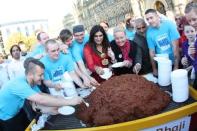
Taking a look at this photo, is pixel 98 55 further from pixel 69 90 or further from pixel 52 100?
pixel 52 100

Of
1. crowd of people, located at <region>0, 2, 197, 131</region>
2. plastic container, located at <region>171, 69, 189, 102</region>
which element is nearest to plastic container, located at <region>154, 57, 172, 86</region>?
crowd of people, located at <region>0, 2, 197, 131</region>

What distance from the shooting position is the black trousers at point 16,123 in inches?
169

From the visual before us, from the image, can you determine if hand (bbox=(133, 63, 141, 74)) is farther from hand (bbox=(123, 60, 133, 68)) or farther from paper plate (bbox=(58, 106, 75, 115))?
paper plate (bbox=(58, 106, 75, 115))

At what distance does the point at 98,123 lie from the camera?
10.1ft

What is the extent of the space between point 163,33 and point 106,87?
6.31 ft

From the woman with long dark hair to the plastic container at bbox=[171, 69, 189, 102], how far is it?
1.74 m

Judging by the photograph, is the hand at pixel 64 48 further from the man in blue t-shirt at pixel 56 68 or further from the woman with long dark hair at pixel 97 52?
the woman with long dark hair at pixel 97 52

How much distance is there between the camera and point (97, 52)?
4.84 metres

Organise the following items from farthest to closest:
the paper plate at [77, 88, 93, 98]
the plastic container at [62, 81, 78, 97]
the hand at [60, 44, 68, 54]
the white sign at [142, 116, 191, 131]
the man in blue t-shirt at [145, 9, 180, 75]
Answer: the hand at [60, 44, 68, 54], the man in blue t-shirt at [145, 9, 180, 75], the paper plate at [77, 88, 93, 98], the plastic container at [62, 81, 78, 97], the white sign at [142, 116, 191, 131]

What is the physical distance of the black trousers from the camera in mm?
4301

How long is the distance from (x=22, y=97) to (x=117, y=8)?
3919cm

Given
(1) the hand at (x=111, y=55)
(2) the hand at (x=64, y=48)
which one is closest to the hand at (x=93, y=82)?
(1) the hand at (x=111, y=55)

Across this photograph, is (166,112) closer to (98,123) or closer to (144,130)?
(144,130)

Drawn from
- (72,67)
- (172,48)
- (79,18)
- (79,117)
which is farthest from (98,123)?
(79,18)
